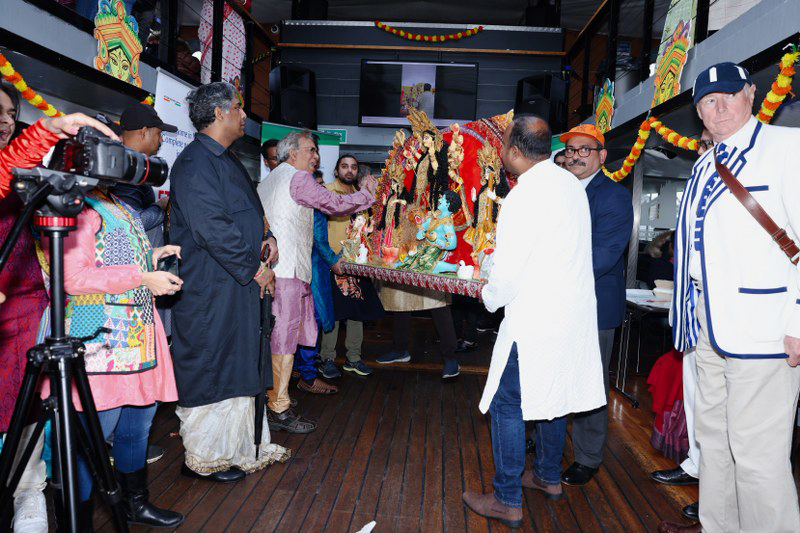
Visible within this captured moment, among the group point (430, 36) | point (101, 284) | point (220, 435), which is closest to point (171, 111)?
point (220, 435)

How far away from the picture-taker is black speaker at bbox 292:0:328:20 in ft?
27.0

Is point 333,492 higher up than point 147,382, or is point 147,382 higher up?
point 147,382

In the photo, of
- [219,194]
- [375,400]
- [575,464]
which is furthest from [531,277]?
[375,400]

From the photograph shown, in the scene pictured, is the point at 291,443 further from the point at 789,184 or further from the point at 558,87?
the point at 558,87

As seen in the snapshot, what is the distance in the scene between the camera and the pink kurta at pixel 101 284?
5.45 ft

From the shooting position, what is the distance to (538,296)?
201 centimetres

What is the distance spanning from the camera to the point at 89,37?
370 centimetres

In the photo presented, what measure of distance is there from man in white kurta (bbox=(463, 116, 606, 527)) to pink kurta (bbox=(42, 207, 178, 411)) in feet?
4.01

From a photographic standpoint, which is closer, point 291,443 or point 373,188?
point 291,443

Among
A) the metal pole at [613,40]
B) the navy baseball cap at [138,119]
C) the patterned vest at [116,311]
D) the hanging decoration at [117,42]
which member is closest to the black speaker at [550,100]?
the metal pole at [613,40]

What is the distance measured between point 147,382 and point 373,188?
8.63 feet

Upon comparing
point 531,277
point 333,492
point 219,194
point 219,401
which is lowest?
point 333,492

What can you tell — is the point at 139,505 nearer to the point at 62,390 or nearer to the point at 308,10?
the point at 62,390

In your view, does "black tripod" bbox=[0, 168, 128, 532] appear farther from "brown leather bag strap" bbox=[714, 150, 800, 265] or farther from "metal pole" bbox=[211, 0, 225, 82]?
"metal pole" bbox=[211, 0, 225, 82]
